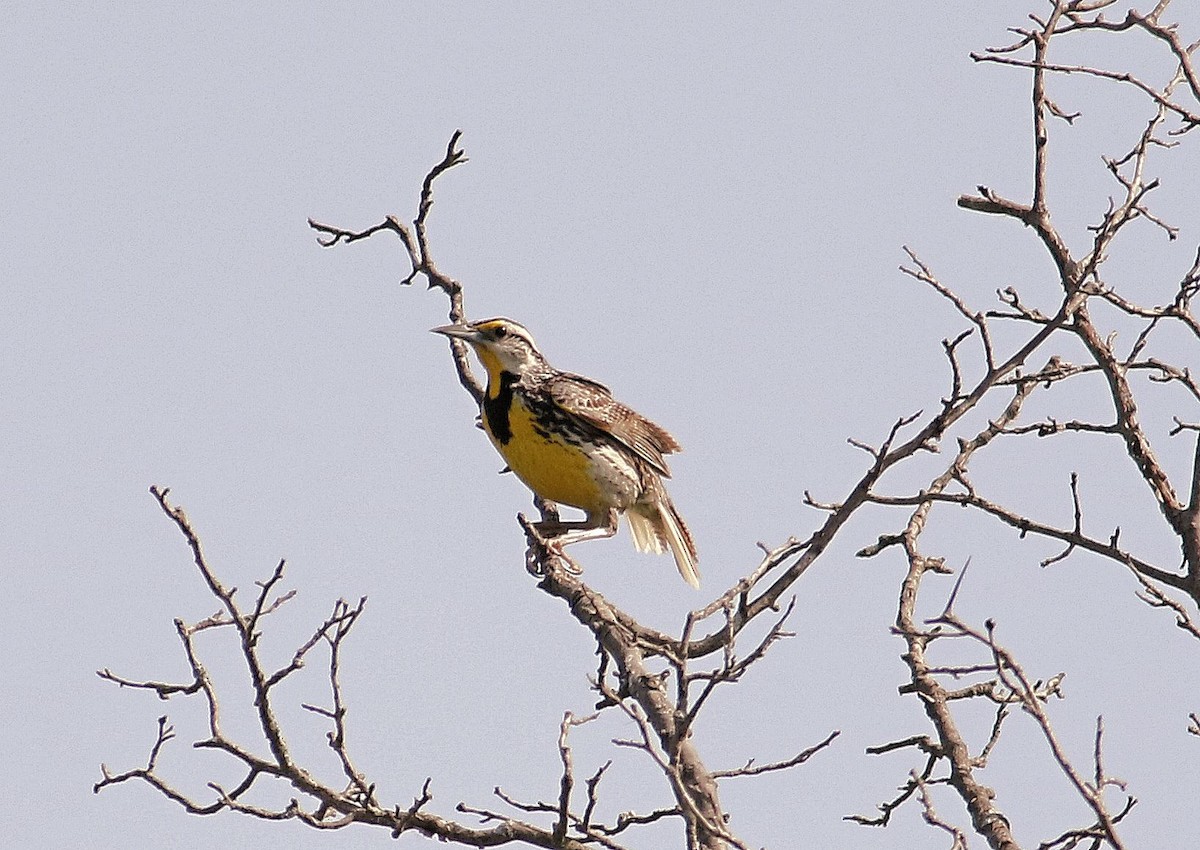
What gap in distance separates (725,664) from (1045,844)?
1.23 meters

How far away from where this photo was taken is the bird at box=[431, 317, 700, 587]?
278 inches

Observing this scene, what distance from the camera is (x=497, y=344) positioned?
24.0ft

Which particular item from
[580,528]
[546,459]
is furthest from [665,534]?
[546,459]

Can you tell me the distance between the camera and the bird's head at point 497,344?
728 centimetres

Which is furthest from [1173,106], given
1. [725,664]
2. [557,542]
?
[557,542]

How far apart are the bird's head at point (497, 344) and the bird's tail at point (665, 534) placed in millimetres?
748

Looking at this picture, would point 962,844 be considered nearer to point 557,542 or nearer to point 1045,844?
point 1045,844

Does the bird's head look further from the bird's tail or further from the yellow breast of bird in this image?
the bird's tail

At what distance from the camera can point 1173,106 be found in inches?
200

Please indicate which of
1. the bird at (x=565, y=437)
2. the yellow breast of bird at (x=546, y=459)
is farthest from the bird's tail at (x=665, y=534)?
the yellow breast of bird at (x=546, y=459)

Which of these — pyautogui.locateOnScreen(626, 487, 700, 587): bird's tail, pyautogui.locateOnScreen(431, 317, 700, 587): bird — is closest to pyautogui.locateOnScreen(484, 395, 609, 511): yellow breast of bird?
pyautogui.locateOnScreen(431, 317, 700, 587): bird

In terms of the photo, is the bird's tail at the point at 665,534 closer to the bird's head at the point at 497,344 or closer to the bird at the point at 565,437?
the bird at the point at 565,437

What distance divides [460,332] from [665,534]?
119 centimetres

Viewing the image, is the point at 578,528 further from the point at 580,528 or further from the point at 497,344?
the point at 497,344
